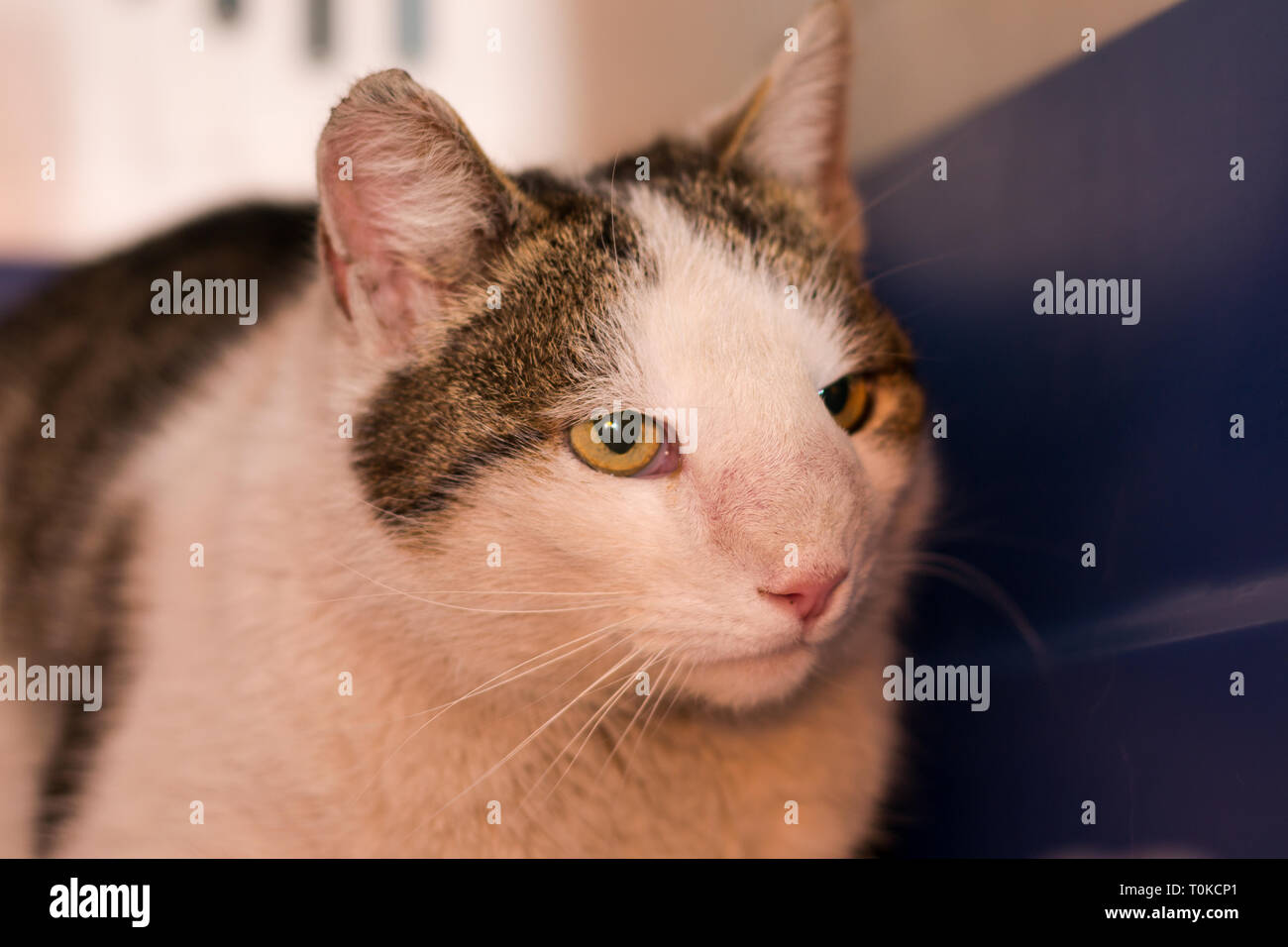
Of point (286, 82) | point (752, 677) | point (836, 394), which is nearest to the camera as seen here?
point (752, 677)

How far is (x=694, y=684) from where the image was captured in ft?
3.76

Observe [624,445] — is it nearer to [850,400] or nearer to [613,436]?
[613,436]

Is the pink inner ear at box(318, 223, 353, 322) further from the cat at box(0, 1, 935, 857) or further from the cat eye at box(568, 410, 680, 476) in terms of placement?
the cat eye at box(568, 410, 680, 476)

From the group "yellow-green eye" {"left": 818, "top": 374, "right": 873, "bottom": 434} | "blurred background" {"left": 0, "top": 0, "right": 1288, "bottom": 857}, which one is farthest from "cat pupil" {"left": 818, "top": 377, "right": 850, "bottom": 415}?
"blurred background" {"left": 0, "top": 0, "right": 1288, "bottom": 857}

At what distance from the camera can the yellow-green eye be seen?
121cm

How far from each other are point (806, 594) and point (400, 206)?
0.59 metres

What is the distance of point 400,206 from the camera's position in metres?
1.12

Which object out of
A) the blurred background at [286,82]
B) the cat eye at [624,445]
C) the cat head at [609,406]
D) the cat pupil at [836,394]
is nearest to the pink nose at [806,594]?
the cat head at [609,406]

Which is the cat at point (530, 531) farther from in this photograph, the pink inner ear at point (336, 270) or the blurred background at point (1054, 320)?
the blurred background at point (1054, 320)

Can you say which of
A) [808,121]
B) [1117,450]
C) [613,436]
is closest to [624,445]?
[613,436]

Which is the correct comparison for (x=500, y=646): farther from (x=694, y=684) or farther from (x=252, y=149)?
(x=252, y=149)

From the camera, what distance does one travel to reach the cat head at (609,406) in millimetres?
997
